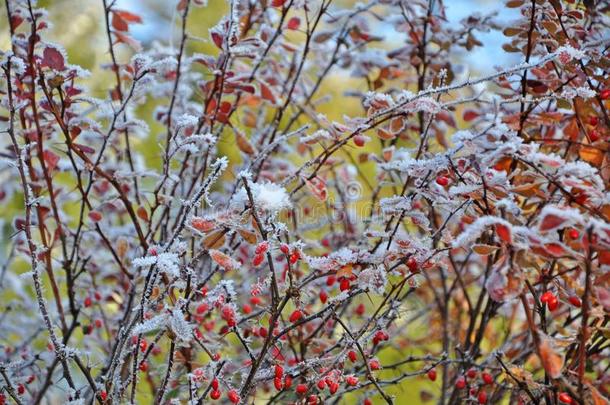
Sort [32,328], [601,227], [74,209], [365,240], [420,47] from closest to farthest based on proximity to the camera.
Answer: [601,227] < [365,240] < [420,47] < [32,328] < [74,209]

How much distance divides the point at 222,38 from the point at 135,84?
373mm

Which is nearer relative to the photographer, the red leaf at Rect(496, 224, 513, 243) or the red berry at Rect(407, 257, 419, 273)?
the red leaf at Rect(496, 224, 513, 243)

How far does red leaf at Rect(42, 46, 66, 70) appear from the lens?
5.56 ft

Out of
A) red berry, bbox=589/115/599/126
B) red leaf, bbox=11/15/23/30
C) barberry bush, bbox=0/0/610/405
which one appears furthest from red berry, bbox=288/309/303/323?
red leaf, bbox=11/15/23/30

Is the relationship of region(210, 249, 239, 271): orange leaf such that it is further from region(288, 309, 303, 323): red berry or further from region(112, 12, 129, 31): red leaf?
region(112, 12, 129, 31): red leaf

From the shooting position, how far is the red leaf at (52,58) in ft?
5.56

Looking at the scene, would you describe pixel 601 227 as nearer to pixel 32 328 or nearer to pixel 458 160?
pixel 458 160

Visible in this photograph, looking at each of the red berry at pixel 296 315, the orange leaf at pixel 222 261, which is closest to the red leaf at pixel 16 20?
the orange leaf at pixel 222 261

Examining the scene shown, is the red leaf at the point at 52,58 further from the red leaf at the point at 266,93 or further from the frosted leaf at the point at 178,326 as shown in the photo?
the frosted leaf at the point at 178,326

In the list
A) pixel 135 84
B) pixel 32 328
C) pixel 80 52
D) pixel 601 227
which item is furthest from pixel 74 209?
pixel 601 227

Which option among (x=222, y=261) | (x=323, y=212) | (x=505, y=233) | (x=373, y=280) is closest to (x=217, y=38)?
(x=222, y=261)

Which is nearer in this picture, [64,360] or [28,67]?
[64,360]

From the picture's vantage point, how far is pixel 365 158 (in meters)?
2.36

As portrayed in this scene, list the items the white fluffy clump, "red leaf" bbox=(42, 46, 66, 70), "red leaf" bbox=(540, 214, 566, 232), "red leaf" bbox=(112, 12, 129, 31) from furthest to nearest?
"red leaf" bbox=(112, 12, 129, 31), "red leaf" bbox=(42, 46, 66, 70), the white fluffy clump, "red leaf" bbox=(540, 214, 566, 232)
